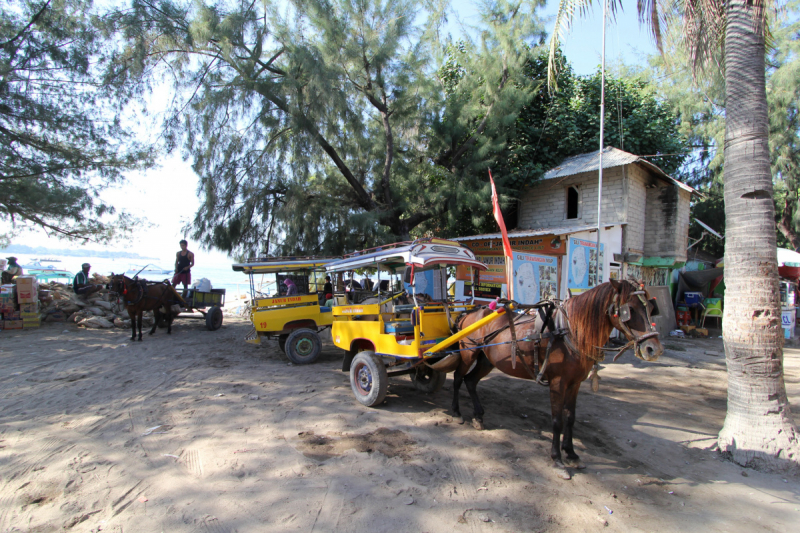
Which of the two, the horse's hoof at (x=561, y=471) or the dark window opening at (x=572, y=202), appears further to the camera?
the dark window opening at (x=572, y=202)

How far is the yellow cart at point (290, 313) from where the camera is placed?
8.27 meters

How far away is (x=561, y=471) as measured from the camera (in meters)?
3.90

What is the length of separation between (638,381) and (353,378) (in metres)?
5.80

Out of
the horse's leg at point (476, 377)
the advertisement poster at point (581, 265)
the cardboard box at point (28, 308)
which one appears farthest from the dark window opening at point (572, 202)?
the cardboard box at point (28, 308)

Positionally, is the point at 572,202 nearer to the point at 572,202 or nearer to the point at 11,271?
the point at 572,202

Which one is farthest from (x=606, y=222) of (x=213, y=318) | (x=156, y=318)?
(x=156, y=318)

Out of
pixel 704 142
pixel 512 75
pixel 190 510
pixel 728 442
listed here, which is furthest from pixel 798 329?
pixel 190 510

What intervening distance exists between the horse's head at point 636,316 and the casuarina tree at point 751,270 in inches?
58.9

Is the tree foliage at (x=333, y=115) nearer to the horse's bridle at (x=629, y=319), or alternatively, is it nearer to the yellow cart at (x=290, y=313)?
the yellow cart at (x=290, y=313)

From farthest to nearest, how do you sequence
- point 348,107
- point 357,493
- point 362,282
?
1. point 348,107
2. point 362,282
3. point 357,493

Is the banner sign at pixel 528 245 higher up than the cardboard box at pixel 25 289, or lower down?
higher up

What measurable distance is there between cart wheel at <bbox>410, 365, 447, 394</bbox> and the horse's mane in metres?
2.67

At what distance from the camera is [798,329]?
52.6 ft

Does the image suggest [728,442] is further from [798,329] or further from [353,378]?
[798,329]
